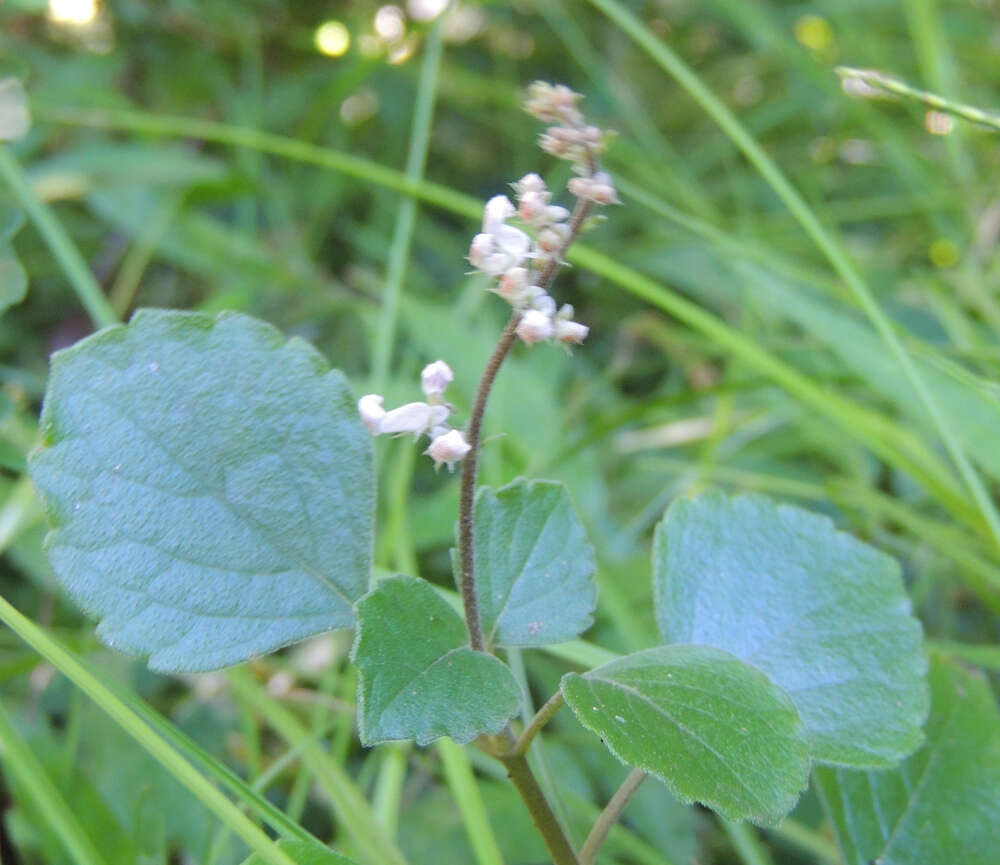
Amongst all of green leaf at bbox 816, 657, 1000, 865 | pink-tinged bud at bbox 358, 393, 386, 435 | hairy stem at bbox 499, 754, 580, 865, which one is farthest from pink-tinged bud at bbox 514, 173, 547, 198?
green leaf at bbox 816, 657, 1000, 865

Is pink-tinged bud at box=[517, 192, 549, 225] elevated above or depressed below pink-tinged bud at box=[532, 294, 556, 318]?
above

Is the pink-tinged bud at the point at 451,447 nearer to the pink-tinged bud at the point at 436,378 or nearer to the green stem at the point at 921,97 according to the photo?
the pink-tinged bud at the point at 436,378

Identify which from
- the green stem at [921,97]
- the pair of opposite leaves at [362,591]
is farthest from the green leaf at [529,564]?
the green stem at [921,97]

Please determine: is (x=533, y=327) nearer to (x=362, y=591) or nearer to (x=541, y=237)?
(x=541, y=237)

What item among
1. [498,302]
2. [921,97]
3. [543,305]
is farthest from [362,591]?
[498,302]

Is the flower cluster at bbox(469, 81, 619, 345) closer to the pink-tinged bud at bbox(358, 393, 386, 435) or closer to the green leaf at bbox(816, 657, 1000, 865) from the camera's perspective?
the pink-tinged bud at bbox(358, 393, 386, 435)

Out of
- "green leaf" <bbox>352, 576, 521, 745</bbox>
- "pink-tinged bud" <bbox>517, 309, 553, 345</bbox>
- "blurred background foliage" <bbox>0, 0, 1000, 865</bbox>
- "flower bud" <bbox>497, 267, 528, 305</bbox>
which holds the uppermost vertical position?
"flower bud" <bbox>497, 267, 528, 305</bbox>

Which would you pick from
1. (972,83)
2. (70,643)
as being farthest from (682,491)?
(972,83)
